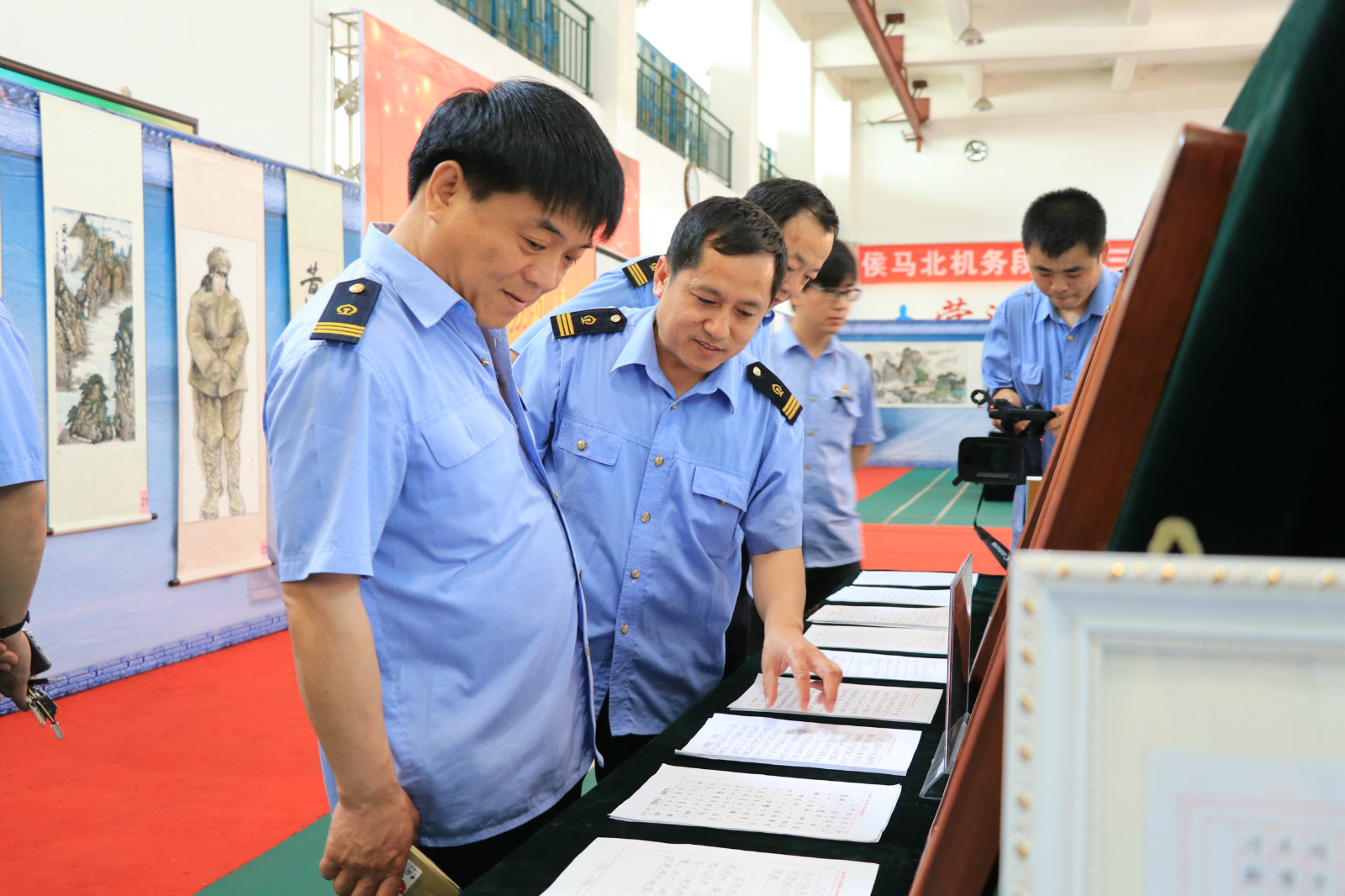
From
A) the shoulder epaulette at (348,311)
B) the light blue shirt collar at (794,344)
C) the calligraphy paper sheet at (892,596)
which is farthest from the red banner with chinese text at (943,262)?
the shoulder epaulette at (348,311)

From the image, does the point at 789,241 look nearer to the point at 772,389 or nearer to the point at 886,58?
the point at 772,389

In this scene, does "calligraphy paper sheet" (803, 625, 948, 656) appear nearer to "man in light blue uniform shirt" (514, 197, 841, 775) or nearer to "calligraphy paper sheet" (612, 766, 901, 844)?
"man in light blue uniform shirt" (514, 197, 841, 775)

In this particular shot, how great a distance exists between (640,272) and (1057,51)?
1080cm

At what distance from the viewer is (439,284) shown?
1010mm

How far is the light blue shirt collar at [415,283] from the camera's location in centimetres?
100

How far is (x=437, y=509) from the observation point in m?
0.96

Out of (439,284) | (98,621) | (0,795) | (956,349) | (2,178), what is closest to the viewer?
(439,284)

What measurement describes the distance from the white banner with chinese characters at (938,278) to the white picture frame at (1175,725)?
44.4 ft

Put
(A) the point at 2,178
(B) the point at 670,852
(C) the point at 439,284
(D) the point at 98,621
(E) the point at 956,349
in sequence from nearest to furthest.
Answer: (B) the point at 670,852 → (C) the point at 439,284 → (A) the point at 2,178 → (D) the point at 98,621 → (E) the point at 956,349

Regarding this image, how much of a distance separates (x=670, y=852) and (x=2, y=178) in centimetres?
311

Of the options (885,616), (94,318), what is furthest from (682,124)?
(885,616)

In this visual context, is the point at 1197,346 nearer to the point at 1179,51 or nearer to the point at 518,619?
the point at 518,619

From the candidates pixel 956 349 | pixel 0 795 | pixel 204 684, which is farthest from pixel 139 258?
pixel 956 349

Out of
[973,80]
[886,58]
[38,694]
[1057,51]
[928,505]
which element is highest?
[973,80]
